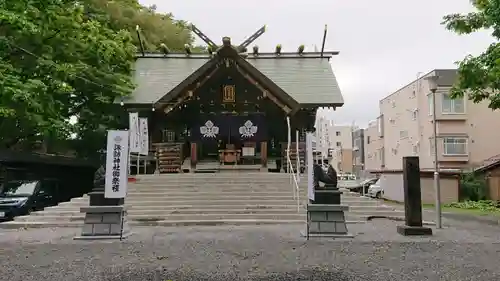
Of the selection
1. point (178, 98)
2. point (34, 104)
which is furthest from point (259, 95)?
point (34, 104)

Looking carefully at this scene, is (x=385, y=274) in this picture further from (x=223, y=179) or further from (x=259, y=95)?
(x=259, y=95)

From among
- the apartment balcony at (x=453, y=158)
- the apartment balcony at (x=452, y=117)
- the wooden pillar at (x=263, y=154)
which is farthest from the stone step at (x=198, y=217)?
the apartment balcony at (x=452, y=117)

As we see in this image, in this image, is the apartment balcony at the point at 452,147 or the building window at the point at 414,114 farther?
the building window at the point at 414,114

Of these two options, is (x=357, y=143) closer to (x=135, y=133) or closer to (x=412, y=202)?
(x=135, y=133)

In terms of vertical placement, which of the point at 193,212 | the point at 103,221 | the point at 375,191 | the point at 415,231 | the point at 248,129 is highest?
the point at 248,129

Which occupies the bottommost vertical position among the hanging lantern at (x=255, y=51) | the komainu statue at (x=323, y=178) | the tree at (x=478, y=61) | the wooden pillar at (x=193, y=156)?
the komainu statue at (x=323, y=178)

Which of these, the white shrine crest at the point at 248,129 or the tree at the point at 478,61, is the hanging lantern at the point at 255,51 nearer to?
the white shrine crest at the point at 248,129

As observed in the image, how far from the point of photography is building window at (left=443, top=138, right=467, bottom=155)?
103 ft

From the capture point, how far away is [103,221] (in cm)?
953

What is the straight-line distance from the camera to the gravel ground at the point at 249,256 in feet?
19.8

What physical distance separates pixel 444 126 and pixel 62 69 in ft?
83.4

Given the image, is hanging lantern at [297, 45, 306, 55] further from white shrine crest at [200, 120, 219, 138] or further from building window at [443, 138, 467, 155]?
building window at [443, 138, 467, 155]

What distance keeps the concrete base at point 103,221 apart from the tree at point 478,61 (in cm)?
946

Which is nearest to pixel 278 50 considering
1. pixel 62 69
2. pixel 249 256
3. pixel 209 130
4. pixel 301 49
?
pixel 301 49
